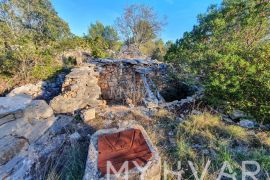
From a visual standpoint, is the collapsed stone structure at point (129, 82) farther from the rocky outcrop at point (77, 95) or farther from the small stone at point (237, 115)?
the small stone at point (237, 115)

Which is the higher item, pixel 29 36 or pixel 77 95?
pixel 29 36

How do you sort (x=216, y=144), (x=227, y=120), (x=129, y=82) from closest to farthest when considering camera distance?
(x=216, y=144)
(x=227, y=120)
(x=129, y=82)

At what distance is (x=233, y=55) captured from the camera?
3.26 metres

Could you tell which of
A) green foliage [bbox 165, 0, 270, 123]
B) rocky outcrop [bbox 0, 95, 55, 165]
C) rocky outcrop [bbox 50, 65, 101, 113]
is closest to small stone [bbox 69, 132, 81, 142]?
rocky outcrop [bbox 0, 95, 55, 165]

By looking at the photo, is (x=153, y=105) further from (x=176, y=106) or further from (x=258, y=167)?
(x=258, y=167)

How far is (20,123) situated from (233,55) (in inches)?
180

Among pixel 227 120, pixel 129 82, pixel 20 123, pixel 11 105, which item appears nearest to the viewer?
pixel 20 123

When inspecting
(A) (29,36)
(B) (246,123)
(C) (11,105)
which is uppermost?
(A) (29,36)

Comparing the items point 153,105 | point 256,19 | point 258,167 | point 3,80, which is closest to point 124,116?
point 153,105

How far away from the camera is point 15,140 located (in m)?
2.51

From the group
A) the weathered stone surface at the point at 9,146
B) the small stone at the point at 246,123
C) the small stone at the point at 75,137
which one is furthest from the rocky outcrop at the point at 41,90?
the small stone at the point at 246,123

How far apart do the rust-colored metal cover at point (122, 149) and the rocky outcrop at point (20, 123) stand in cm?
156

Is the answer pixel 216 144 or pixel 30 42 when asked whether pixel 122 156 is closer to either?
pixel 216 144

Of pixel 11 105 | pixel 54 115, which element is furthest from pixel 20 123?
pixel 54 115
